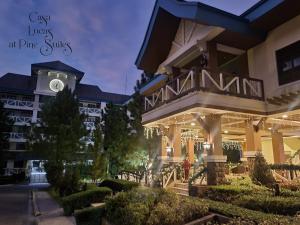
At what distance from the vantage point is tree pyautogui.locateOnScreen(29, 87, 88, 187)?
797 inches

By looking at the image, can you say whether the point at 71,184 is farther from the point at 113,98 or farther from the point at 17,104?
the point at 113,98

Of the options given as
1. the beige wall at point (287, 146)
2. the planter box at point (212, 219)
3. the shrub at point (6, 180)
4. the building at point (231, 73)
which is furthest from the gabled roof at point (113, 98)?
the planter box at point (212, 219)

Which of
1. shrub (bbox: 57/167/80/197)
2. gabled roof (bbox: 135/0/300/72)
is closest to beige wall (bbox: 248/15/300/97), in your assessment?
gabled roof (bbox: 135/0/300/72)

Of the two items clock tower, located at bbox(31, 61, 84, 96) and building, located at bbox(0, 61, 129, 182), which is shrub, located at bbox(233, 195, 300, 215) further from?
clock tower, located at bbox(31, 61, 84, 96)

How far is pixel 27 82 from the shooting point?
1517 inches

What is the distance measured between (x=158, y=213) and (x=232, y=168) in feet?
42.0

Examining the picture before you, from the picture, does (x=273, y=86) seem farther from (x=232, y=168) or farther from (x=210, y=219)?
(x=232, y=168)

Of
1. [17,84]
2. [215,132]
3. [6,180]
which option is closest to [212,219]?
[215,132]

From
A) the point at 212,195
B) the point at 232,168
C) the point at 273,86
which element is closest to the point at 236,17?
the point at 273,86

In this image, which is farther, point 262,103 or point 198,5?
point 262,103

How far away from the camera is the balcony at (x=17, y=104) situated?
35594 mm

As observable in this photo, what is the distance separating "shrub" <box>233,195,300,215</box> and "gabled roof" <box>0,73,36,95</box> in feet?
118

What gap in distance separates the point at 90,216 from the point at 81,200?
2063mm

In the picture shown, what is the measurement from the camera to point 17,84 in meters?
37.1
